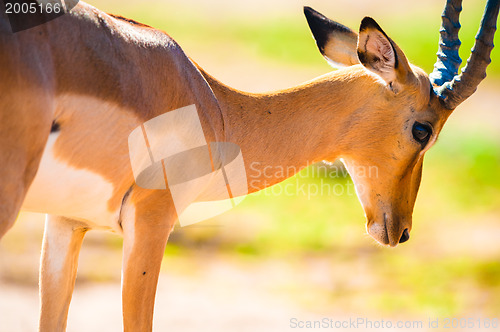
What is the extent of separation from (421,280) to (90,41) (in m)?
6.26

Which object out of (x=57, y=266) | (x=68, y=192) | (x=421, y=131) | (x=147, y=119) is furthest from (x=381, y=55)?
(x=57, y=266)

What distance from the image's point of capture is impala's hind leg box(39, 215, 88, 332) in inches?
168

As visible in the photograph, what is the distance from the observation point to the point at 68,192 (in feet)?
11.7

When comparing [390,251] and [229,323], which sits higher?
[229,323]

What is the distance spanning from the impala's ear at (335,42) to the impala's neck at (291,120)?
349 mm

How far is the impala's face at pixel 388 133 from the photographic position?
14.7 feet

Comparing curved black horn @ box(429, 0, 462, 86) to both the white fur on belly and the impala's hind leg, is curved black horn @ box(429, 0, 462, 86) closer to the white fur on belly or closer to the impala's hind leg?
the white fur on belly

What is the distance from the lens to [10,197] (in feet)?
9.89

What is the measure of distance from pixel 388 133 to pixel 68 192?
6.66ft

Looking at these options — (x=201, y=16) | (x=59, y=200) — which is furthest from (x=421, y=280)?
(x=201, y=16)

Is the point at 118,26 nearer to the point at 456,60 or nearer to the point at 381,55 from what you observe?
the point at 381,55

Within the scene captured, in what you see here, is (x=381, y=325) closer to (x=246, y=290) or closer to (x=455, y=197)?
(x=246, y=290)
